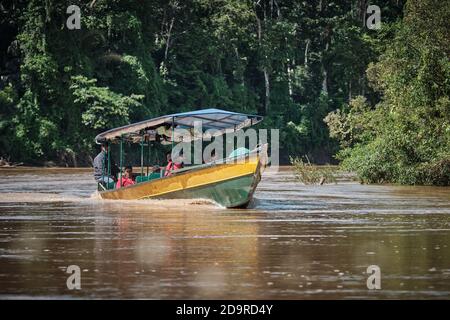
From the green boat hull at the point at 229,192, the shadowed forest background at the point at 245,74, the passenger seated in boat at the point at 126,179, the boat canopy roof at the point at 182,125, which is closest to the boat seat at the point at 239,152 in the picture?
the green boat hull at the point at 229,192

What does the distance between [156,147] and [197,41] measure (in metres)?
8.34

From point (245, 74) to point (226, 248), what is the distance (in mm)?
56701

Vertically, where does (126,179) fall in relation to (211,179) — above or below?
below

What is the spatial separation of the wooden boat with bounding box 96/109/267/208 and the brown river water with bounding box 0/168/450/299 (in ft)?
0.82

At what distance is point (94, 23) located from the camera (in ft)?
188

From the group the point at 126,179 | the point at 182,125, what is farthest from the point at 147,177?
the point at 182,125

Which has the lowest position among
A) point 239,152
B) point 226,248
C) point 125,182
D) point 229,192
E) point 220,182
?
point 125,182

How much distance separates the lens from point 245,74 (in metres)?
72.4

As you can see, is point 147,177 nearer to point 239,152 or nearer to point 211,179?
point 211,179

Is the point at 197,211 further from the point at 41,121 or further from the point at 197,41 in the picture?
the point at 197,41

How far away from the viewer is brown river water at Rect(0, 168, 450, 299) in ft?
40.6

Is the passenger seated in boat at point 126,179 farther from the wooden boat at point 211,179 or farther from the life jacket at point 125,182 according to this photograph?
the wooden boat at point 211,179

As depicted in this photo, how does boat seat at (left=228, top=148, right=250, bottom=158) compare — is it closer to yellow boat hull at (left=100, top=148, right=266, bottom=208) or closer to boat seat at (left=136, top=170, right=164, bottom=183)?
yellow boat hull at (left=100, top=148, right=266, bottom=208)

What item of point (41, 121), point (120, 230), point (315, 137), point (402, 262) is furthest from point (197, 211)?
point (315, 137)
